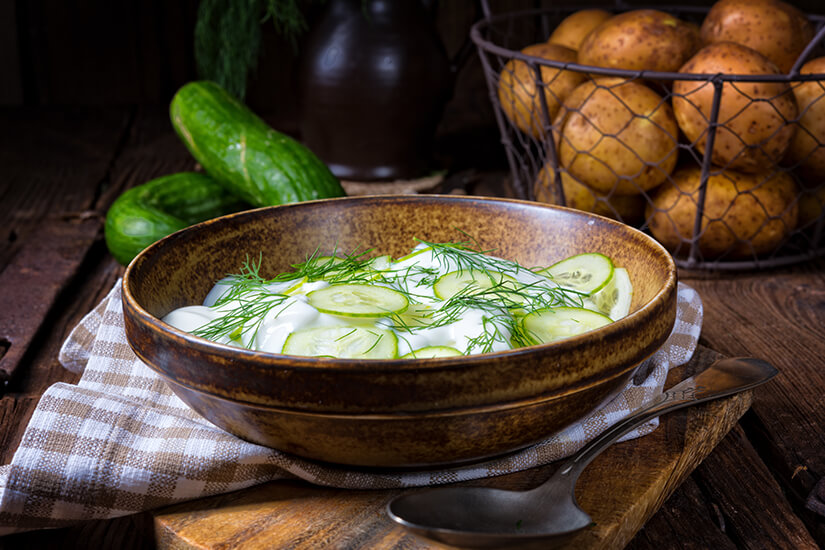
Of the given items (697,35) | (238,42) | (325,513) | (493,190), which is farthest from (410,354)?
(238,42)

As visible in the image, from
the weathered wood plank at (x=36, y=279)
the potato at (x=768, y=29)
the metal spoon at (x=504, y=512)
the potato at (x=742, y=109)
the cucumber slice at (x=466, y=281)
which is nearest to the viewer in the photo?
the metal spoon at (x=504, y=512)

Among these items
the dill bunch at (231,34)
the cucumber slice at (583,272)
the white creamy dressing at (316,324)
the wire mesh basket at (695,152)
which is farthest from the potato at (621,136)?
the dill bunch at (231,34)

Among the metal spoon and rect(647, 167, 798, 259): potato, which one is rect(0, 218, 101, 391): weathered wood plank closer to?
the metal spoon

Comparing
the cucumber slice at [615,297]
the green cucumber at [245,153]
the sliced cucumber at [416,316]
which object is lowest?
the green cucumber at [245,153]

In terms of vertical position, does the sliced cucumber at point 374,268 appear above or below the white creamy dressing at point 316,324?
below

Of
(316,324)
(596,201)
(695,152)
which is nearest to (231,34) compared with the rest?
(596,201)

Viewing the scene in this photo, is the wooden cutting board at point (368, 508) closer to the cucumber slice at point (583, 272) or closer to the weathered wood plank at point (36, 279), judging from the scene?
the cucumber slice at point (583, 272)
